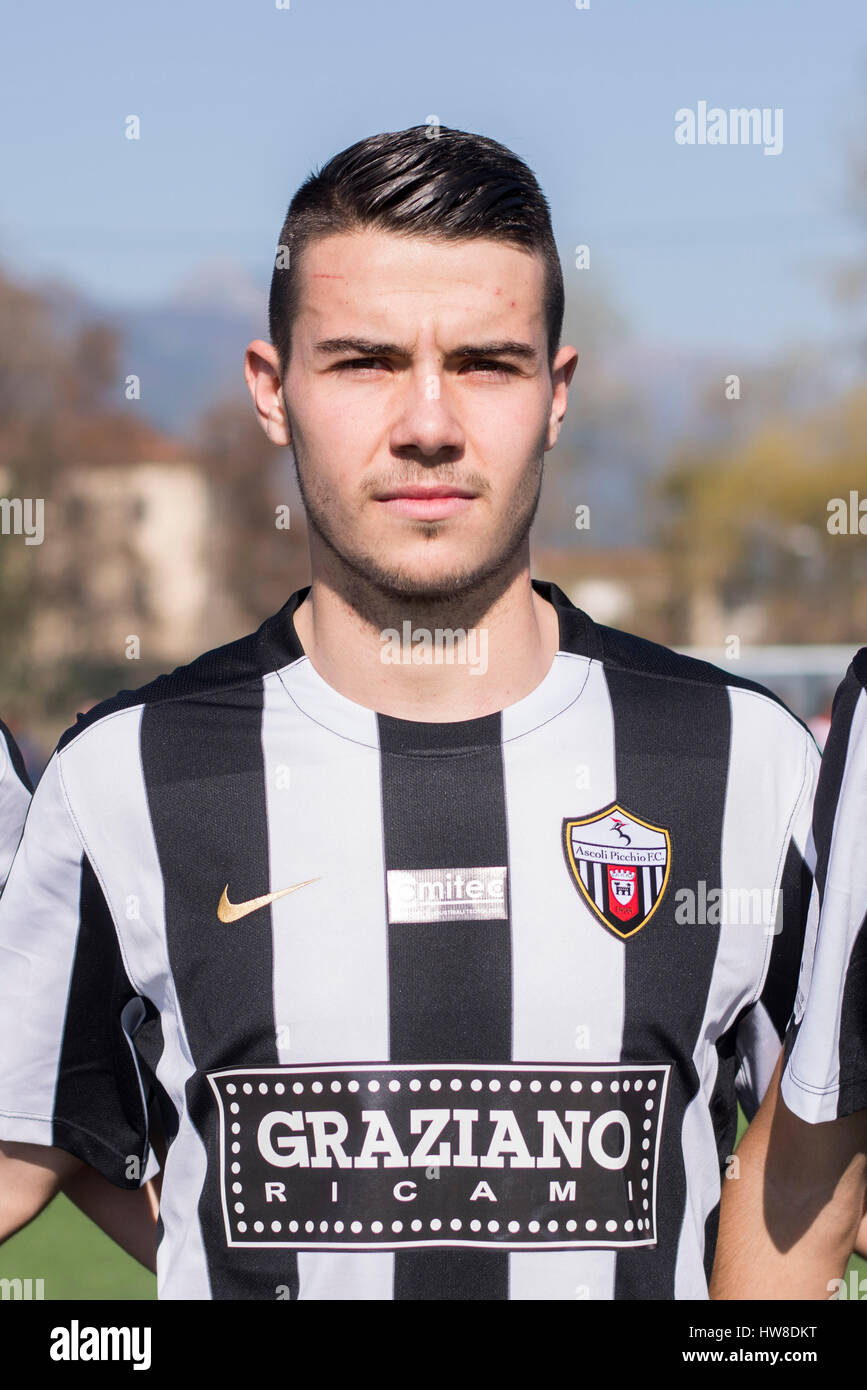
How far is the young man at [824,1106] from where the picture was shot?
1.69 meters

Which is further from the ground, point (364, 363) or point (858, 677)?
point (364, 363)

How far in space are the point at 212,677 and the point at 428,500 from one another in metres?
0.41

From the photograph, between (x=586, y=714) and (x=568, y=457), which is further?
(x=568, y=457)

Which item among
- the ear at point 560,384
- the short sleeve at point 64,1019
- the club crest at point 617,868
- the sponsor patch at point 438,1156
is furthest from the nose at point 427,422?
Answer: the sponsor patch at point 438,1156

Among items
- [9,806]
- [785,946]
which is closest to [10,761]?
[9,806]

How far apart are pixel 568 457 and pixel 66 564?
1255cm

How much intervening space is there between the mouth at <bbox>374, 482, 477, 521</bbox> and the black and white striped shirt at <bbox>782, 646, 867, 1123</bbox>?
0.51 m

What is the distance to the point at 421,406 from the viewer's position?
1.66 m

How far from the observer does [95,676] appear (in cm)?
2552

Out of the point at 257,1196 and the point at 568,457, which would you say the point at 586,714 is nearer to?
the point at 257,1196

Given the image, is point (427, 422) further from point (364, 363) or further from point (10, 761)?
point (10, 761)

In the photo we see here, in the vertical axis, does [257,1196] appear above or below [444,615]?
below

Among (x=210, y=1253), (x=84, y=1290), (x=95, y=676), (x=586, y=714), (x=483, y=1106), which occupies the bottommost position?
(x=95, y=676)

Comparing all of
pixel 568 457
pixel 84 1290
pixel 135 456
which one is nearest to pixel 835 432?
pixel 568 457
